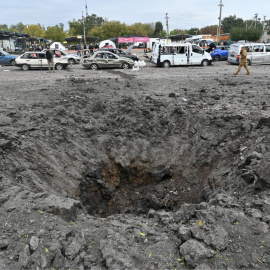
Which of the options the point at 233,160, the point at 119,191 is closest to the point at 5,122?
the point at 119,191

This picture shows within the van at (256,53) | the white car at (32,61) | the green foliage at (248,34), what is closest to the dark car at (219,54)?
the van at (256,53)

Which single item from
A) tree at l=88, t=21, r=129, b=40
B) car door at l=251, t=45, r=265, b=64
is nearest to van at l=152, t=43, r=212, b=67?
car door at l=251, t=45, r=265, b=64

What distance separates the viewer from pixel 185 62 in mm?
19656

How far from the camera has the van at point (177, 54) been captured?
19344mm

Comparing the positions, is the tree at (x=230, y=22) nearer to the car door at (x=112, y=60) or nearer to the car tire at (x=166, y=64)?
the car tire at (x=166, y=64)

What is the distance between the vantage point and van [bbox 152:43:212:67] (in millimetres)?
19344

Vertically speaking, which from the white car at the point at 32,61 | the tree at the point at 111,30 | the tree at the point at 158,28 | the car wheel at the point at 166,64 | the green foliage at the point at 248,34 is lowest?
the car wheel at the point at 166,64

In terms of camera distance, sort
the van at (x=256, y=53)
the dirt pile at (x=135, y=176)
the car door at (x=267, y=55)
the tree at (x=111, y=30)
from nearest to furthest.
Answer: the dirt pile at (x=135, y=176)
the van at (x=256, y=53)
the car door at (x=267, y=55)
the tree at (x=111, y=30)

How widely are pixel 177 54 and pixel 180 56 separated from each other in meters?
0.27

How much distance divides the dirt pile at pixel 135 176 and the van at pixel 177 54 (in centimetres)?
790

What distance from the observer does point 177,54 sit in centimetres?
1947

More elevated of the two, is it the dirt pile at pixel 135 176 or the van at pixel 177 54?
the van at pixel 177 54

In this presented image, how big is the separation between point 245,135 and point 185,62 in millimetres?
14316

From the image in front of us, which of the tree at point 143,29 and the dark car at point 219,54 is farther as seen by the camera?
the tree at point 143,29
